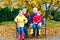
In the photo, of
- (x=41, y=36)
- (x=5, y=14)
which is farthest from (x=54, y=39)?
(x=5, y=14)

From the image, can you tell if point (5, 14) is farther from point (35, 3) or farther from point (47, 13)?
point (35, 3)

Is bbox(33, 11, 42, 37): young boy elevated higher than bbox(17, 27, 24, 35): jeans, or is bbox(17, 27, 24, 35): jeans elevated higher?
bbox(33, 11, 42, 37): young boy

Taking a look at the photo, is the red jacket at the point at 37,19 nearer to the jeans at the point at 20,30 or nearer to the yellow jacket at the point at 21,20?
the yellow jacket at the point at 21,20

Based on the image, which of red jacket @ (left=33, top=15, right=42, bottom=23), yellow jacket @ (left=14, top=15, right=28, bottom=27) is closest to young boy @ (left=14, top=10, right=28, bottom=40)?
yellow jacket @ (left=14, top=15, right=28, bottom=27)

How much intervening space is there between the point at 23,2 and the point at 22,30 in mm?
2350

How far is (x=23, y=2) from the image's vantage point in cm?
1608

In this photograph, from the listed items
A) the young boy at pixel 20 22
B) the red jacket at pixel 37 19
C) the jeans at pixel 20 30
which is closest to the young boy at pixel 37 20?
the red jacket at pixel 37 19

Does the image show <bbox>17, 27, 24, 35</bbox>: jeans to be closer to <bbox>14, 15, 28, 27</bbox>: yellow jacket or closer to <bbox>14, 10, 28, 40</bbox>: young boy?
<bbox>14, 10, 28, 40</bbox>: young boy

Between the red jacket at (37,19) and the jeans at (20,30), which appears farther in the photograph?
the red jacket at (37,19)

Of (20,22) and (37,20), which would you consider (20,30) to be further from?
(37,20)

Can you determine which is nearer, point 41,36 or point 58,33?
point 41,36

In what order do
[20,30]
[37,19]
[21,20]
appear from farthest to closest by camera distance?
[37,19], [20,30], [21,20]

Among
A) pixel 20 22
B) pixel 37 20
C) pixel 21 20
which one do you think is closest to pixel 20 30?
pixel 20 22

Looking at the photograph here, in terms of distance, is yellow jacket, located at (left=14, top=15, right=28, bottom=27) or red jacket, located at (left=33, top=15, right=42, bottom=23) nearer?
yellow jacket, located at (left=14, top=15, right=28, bottom=27)
